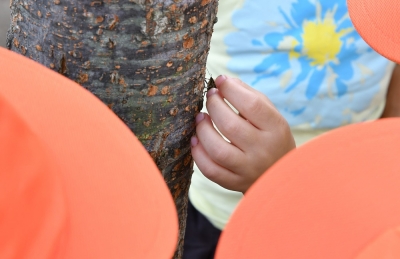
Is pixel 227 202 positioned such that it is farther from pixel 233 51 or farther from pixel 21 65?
pixel 21 65

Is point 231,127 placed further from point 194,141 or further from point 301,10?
point 301,10

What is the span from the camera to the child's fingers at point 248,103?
2.33ft

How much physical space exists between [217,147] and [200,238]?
0.59 metres

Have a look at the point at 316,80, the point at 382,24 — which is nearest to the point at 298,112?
the point at 316,80

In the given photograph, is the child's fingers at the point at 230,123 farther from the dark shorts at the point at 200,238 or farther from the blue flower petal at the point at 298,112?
the dark shorts at the point at 200,238

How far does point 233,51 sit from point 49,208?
79 cm

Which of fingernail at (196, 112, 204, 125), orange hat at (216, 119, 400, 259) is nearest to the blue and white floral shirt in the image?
fingernail at (196, 112, 204, 125)

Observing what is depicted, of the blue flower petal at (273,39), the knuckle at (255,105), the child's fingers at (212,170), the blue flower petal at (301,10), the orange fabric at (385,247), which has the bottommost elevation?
the child's fingers at (212,170)

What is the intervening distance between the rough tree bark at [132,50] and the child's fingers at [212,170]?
0.17ft

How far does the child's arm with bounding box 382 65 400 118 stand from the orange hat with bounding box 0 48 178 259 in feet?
3.28

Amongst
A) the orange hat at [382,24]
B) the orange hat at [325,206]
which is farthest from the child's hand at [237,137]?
the orange hat at [325,206]

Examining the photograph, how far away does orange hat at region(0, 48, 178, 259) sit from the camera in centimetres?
36

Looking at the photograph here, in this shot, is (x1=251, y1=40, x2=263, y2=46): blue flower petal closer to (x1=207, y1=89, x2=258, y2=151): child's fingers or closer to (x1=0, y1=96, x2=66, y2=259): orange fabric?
(x1=207, y1=89, x2=258, y2=151): child's fingers

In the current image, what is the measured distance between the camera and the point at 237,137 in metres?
0.73
